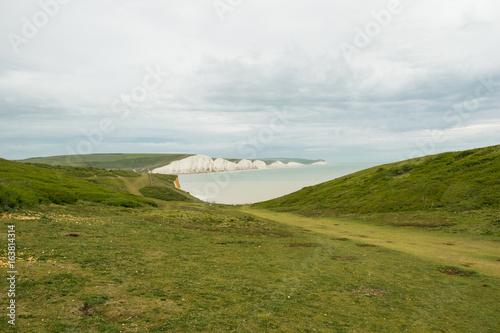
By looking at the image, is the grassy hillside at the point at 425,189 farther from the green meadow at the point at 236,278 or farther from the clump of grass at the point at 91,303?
the clump of grass at the point at 91,303

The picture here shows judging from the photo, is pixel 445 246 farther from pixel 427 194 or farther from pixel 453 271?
pixel 427 194

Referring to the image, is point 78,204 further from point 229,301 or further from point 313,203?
point 313,203

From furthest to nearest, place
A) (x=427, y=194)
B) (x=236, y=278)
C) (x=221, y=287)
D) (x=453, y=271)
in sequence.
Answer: (x=427, y=194) < (x=453, y=271) < (x=236, y=278) < (x=221, y=287)

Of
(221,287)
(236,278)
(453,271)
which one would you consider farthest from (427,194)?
(221,287)

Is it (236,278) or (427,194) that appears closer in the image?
(236,278)

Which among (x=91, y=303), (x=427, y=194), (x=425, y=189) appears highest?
(x=425, y=189)

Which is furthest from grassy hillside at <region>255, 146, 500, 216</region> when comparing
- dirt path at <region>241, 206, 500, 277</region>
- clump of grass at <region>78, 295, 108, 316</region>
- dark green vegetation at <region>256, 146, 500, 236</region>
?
clump of grass at <region>78, 295, 108, 316</region>

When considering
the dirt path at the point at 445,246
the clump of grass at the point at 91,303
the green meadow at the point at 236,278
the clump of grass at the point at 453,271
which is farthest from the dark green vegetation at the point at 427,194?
the clump of grass at the point at 91,303
